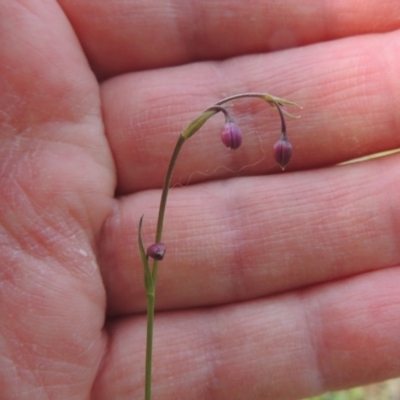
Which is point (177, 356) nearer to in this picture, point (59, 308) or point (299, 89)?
point (59, 308)

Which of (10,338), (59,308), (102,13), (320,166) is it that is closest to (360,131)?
(320,166)

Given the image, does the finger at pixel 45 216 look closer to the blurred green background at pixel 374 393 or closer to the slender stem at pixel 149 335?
the slender stem at pixel 149 335

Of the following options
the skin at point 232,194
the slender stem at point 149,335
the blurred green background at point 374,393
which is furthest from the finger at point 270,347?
the blurred green background at point 374,393

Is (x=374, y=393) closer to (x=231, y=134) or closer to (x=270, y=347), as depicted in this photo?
(x=270, y=347)

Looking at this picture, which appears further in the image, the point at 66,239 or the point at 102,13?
the point at 102,13

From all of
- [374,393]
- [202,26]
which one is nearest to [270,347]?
[202,26]


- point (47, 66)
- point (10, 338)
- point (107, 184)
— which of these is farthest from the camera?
point (107, 184)

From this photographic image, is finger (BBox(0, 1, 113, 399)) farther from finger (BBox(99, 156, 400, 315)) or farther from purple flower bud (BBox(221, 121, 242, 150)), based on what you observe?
purple flower bud (BBox(221, 121, 242, 150))

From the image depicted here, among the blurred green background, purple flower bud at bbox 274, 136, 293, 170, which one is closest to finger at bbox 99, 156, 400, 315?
purple flower bud at bbox 274, 136, 293, 170
